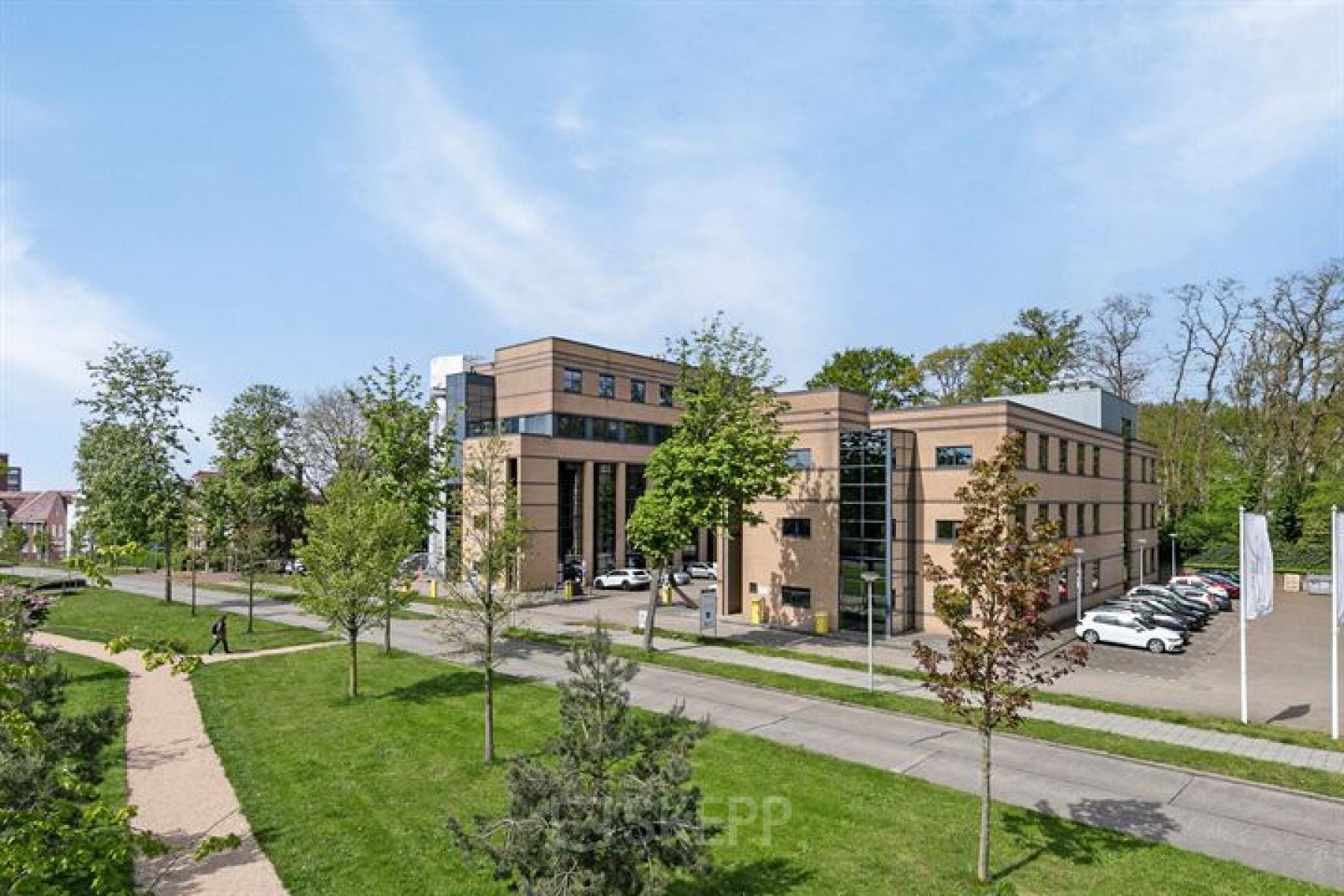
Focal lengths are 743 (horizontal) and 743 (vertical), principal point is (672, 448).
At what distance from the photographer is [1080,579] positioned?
36594 millimetres

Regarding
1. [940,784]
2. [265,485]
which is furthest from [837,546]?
[265,485]

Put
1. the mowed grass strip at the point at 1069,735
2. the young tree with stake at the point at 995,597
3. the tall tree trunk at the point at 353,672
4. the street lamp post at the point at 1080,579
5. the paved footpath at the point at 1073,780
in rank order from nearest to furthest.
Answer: the young tree with stake at the point at 995,597 → the paved footpath at the point at 1073,780 → the mowed grass strip at the point at 1069,735 → the tall tree trunk at the point at 353,672 → the street lamp post at the point at 1080,579

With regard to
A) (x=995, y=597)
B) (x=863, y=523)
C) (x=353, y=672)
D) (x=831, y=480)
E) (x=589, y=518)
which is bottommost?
(x=353, y=672)

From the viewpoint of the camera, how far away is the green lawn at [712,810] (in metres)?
11.3

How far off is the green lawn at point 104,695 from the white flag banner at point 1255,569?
26.7 metres

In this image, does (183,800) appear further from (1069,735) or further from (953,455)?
(953,455)

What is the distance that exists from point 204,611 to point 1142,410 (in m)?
80.0

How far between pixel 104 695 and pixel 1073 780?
83.4 feet

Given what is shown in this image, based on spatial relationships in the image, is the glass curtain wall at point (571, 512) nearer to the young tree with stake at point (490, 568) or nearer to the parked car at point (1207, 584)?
the young tree with stake at point (490, 568)

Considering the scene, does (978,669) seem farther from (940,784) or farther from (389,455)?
(389,455)

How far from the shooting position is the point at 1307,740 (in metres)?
18.5

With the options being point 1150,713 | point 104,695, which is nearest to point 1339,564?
point 1150,713

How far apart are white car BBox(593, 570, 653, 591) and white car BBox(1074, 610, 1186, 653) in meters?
25.8

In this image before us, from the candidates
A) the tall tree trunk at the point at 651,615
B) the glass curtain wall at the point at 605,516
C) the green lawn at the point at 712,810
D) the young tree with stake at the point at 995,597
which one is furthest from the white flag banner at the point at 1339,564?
the glass curtain wall at the point at 605,516
